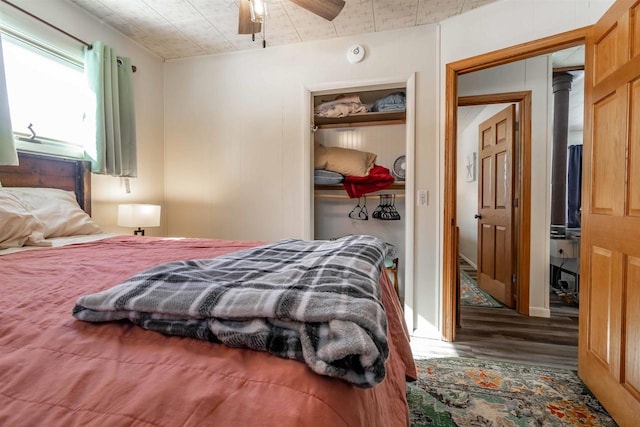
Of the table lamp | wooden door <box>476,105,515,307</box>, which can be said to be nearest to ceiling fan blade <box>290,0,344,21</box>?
the table lamp

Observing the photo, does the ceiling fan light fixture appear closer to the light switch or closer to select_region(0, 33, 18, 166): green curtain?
select_region(0, 33, 18, 166): green curtain

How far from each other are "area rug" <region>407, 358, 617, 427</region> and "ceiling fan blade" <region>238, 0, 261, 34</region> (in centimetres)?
228

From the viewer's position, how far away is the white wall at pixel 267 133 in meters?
2.46

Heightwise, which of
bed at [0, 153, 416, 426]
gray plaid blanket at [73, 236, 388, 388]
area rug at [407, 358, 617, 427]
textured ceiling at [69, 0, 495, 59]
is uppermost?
textured ceiling at [69, 0, 495, 59]

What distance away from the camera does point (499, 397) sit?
62.9 inches

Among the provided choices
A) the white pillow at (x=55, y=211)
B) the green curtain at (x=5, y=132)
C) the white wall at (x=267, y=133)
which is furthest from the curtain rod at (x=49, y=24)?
the white pillow at (x=55, y=211)

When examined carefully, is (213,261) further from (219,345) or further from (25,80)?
(25,80)

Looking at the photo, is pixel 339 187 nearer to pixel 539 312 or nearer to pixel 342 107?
pixel 342 107

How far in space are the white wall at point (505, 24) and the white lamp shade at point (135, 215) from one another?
7.76 feet

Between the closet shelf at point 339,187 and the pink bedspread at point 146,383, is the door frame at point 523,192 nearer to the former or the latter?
the closet shelf at point 339,187

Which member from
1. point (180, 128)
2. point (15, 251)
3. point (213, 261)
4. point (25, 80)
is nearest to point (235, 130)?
point (180, 128)

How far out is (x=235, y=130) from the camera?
291cm

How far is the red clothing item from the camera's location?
2725 millimetres

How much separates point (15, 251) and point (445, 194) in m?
2.60
